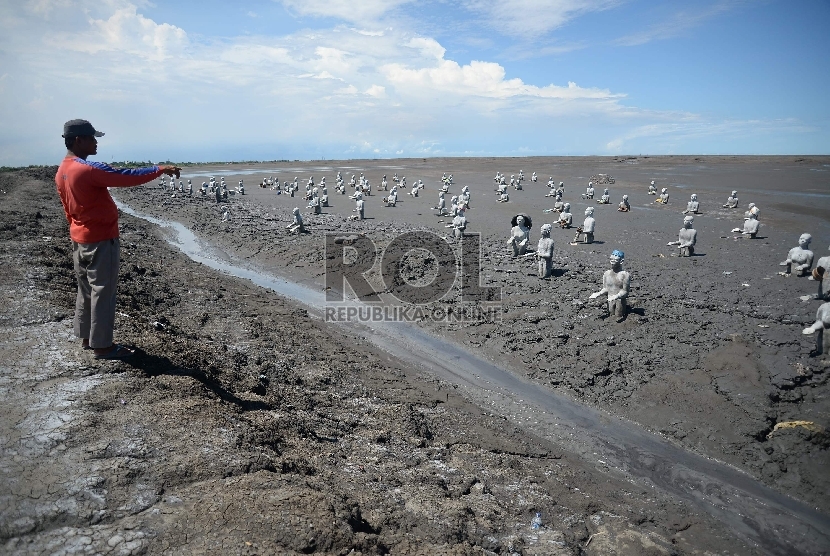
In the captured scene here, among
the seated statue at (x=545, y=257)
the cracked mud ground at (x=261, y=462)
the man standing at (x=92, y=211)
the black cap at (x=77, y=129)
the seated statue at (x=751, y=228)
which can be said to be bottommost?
the cracked mud ground at (x=261, y=462)

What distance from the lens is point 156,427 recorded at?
4.71m

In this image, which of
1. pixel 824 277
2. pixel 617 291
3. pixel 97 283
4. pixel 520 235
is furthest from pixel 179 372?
pixel 824 277

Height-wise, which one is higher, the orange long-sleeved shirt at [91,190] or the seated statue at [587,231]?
the orange long-sleeved shirt at [91,190]

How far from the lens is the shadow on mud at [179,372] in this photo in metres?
5.90

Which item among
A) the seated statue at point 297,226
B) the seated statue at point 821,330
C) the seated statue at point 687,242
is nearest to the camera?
the seated statue at point 821,330

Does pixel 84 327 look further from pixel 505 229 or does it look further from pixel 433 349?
pixel 505 229

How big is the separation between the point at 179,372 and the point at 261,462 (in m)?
2.21

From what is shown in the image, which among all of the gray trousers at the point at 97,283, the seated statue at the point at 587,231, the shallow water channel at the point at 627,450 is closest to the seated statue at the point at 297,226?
the shallow water channel at the point at 627,450

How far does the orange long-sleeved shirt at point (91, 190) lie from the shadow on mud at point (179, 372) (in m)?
1.59

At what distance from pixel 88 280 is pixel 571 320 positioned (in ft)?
30.3

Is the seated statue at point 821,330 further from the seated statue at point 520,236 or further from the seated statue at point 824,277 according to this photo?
the seated statue at point 520,236

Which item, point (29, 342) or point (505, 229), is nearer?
point (29, 342)

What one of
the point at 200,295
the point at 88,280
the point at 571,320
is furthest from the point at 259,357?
the point at 571,320

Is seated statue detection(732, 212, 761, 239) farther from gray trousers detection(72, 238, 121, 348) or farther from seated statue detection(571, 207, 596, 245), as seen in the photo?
gray trousers detection(72, 238, 121, 348)
